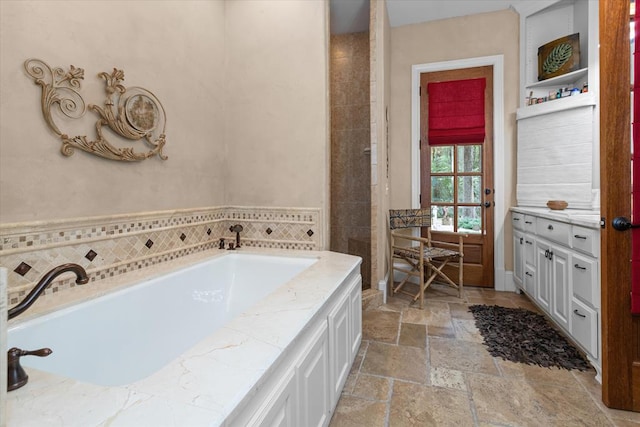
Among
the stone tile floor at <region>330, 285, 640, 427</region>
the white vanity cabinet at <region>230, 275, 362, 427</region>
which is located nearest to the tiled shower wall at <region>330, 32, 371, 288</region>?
the stone tile floor at <region>330, 285, 640, 427</region>

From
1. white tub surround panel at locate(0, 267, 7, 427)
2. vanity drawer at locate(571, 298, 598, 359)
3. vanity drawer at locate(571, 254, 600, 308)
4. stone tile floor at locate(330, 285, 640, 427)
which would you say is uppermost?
white tub surround panel at locate(0, 267, 7, 427)

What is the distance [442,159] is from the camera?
3611 mm

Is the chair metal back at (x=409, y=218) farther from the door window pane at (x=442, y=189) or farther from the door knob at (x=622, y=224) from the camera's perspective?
the door knob at (x=622, y=224)

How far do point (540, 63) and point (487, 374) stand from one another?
303cm

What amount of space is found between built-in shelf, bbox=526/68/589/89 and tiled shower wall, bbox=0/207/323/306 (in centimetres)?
263

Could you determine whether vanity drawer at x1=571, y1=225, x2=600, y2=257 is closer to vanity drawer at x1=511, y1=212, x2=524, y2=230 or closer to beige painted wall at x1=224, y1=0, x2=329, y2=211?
vanity drawer at x1=511, y1=212, x2=524, y2=230

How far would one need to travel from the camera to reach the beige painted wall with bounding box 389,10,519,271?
11.0 feet

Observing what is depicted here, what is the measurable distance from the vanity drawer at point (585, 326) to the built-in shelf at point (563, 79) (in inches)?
82.8

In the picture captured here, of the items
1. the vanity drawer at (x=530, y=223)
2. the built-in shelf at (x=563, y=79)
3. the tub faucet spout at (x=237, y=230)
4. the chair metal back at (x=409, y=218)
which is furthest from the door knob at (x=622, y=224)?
the tub faucet spout at (x=237, y=230)

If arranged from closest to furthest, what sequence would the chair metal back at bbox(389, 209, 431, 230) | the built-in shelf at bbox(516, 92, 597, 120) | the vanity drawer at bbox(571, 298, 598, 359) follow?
1. the vanity drawer at bbox(571, 298, 598, 359)
2. the built-in shelf at bbox(516, 92, 597, 120)
3. the chair metal back at bbox(389, 209, 431, 230)

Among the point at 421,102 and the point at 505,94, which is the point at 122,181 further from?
the point at 505,94

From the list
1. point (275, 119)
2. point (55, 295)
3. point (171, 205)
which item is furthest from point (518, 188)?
point (55, 295)

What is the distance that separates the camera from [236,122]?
2.62m

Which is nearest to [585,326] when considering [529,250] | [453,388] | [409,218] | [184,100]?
[453,388]
